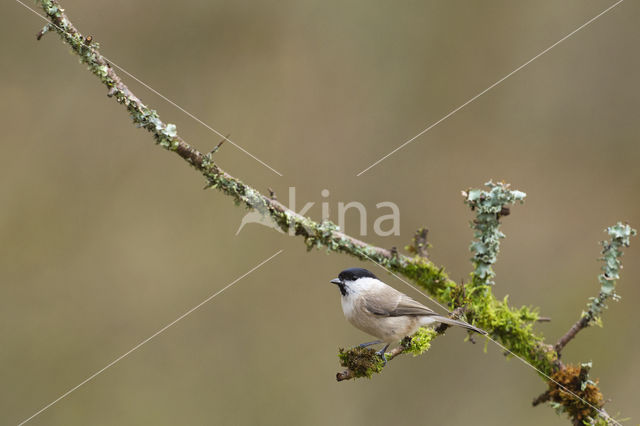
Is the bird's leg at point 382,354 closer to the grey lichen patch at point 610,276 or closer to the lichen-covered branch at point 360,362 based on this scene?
the lichen-covered branch at point 360,362

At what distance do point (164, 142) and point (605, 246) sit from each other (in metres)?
1.53

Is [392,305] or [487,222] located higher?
[487,222]

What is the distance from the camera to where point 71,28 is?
5.65 feet

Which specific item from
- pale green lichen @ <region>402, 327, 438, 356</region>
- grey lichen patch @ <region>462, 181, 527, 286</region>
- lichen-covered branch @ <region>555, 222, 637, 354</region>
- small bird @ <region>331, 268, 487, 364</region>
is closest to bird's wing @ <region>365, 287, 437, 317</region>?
small bird @ <region>331, 268, 487, 364</region>

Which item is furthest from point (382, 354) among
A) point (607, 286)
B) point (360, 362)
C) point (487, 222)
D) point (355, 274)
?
point (607, 286)

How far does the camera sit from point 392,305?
5.85 feet

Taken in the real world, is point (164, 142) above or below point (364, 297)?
above

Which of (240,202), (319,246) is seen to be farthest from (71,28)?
(319,246)

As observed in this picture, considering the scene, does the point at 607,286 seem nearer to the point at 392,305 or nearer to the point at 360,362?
the point at 392,305

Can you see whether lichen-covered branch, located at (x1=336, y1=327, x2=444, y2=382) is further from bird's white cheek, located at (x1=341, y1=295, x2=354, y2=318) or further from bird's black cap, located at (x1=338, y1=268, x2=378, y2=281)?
bird's black cap, located at (x1=338, y1=268, x2=378, y2=281)

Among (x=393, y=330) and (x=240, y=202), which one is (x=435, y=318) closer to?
(x=393, y=330)

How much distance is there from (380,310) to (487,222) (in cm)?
63

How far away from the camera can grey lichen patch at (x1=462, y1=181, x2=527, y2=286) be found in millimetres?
2078

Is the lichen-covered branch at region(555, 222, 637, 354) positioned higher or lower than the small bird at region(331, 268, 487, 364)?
higher
